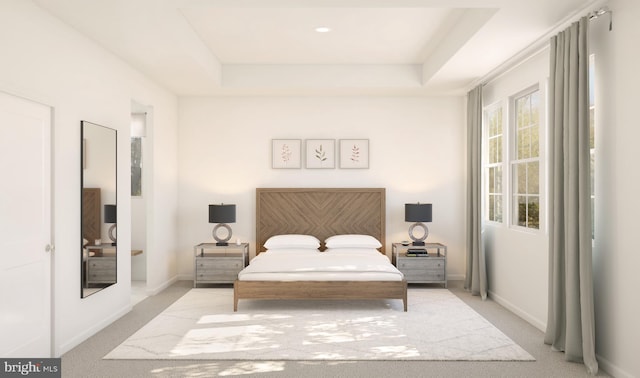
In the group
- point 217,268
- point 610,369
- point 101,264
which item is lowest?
point 610,369

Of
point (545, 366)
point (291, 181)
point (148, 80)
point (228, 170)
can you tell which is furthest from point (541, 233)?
point (148, 80)

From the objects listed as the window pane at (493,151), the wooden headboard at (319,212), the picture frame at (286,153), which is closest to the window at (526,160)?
the window pane at (493,151)

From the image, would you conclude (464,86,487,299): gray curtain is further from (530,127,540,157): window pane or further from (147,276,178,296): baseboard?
(147,276,178,296): baseboard

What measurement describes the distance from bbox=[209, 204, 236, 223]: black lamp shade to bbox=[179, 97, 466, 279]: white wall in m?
0.48

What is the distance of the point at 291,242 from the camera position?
5.98 meters

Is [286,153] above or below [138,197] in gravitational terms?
above

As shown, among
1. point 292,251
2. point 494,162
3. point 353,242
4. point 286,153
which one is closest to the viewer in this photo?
point 494,162

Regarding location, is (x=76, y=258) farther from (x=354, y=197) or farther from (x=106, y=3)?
(x=354, y=197)

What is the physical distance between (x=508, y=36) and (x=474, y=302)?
9.36 feet

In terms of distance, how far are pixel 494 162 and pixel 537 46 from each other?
173 cm

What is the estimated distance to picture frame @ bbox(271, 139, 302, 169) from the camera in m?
6.55

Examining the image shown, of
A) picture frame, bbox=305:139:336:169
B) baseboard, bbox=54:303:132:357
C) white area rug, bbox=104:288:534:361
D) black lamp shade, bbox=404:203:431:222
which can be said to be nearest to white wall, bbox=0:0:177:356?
baseboard, bbox=54:303:132:357

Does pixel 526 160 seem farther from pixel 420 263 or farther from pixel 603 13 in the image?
pixel 420 263

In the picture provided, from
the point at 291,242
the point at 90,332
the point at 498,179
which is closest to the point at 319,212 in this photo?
the point at 291,242
